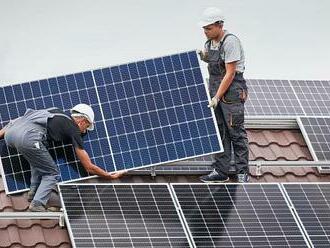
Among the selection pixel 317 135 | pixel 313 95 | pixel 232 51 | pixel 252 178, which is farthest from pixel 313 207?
pixel 313 95

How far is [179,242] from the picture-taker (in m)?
16.9

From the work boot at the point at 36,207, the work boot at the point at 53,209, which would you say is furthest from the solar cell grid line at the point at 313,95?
the work boot at the point at 36,207

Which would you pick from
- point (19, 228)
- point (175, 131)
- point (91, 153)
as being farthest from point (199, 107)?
point (19, 228)

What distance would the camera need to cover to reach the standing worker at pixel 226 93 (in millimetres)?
18500

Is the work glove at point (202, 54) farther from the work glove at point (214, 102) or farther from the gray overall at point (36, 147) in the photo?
the gray overall at point (36, 147)

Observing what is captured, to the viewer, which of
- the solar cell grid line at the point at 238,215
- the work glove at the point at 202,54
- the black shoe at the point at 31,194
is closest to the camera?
the solar cell grid line at the point at 238,215

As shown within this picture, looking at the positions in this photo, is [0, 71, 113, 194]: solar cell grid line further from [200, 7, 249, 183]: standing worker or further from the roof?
[200, 7, 249, 183]: standing worker

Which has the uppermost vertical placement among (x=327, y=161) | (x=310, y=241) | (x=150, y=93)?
(x=150, y=93)

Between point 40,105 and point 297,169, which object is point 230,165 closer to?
point 297,169

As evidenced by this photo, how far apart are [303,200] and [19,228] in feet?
12.3

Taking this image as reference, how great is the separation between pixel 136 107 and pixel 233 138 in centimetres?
139

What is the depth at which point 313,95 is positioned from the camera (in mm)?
21422

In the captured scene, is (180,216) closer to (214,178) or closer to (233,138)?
(214,178)

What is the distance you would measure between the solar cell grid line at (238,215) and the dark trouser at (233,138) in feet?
1.74
